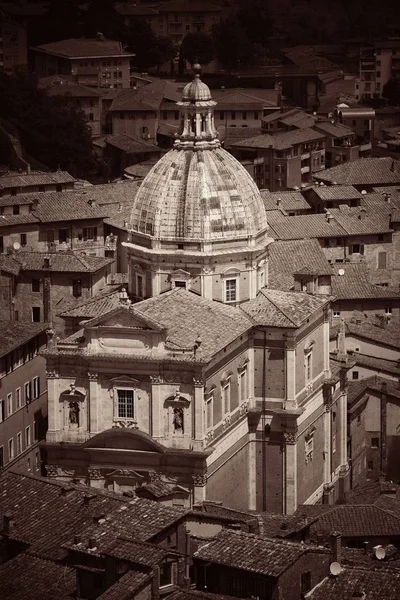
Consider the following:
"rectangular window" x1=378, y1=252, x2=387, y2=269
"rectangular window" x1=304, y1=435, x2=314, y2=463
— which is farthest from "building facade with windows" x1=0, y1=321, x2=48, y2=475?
"rectangular window" x1=378, y1=252, x2=387, y2=269

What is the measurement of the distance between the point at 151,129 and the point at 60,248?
119ft

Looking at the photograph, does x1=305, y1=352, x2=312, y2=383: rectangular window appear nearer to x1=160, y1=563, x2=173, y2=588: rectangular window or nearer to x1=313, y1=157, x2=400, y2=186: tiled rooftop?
x1=160, y1=563, x2=173, y2=588: rectangular window

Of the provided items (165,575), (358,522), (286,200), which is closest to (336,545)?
(165,575)

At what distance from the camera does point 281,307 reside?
89562mm

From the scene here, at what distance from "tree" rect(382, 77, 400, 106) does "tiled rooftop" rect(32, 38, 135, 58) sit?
1639 centimetres

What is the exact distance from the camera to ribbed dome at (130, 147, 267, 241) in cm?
9012

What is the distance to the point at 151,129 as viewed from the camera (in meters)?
154

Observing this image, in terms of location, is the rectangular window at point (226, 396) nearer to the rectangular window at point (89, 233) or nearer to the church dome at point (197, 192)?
the church dome at point (197, 192)

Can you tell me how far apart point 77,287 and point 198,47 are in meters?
72.8

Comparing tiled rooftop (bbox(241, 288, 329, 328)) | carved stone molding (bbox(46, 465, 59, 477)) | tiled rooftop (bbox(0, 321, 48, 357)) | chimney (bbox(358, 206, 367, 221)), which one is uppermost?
tiled rooftop (bbox(241, 288, 329, 328))

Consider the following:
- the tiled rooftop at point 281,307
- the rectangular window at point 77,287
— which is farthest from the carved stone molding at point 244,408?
the rectangular window at point 77,287

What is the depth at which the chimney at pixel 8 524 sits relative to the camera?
7656 centimetres

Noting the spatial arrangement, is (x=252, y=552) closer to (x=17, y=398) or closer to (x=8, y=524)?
(x=8, y=524)

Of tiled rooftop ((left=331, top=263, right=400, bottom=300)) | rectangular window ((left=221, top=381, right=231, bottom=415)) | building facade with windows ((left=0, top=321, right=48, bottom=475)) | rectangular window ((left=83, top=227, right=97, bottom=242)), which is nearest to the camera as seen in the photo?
rectangular window ((left=221, top=381, right=231, bottom=415))
